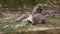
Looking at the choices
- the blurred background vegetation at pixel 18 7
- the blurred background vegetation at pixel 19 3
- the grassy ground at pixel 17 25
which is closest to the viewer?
the grassy ground at pixel 17 25

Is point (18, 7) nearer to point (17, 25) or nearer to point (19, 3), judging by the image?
point (19, 3)

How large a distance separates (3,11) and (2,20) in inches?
52.0

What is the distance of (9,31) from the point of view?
6.71 m

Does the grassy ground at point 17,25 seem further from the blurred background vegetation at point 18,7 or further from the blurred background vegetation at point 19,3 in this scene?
the blurred background vegetation at point 19,3

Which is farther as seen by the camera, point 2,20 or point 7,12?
point 7,12

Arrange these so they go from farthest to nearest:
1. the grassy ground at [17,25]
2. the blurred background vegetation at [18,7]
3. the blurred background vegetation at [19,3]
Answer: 1. the blurred background vegetation at [19,3]
2. the blurred background vegetation at [18,7]
3. the grassy ground at [17,25]

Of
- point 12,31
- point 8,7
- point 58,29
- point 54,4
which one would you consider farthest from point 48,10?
point 12,31

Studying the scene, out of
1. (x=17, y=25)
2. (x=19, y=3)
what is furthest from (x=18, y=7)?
(x=17, y=25)

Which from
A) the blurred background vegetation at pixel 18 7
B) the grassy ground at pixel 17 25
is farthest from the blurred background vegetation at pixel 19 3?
the grassy ground at pixel 17 25

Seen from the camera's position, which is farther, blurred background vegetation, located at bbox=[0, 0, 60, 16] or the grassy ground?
blurred background vegetation, located at bbox=[0, 0, 60, 16]

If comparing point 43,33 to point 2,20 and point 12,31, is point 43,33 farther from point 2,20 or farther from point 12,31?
point 2,20

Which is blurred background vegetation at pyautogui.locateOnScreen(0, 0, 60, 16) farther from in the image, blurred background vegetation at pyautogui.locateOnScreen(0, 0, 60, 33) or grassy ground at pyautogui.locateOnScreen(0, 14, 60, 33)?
grassy ground at pyautogui.locateOnScreen(0, 14, 60, 33)

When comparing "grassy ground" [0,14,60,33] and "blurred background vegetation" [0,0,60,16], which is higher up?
"blurred background vegetation" [0,0,60,16]

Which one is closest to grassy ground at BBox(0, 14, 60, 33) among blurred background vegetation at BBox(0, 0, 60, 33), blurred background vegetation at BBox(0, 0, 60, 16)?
blurred background vegetation at BBox(0, 0, 60, 33)
